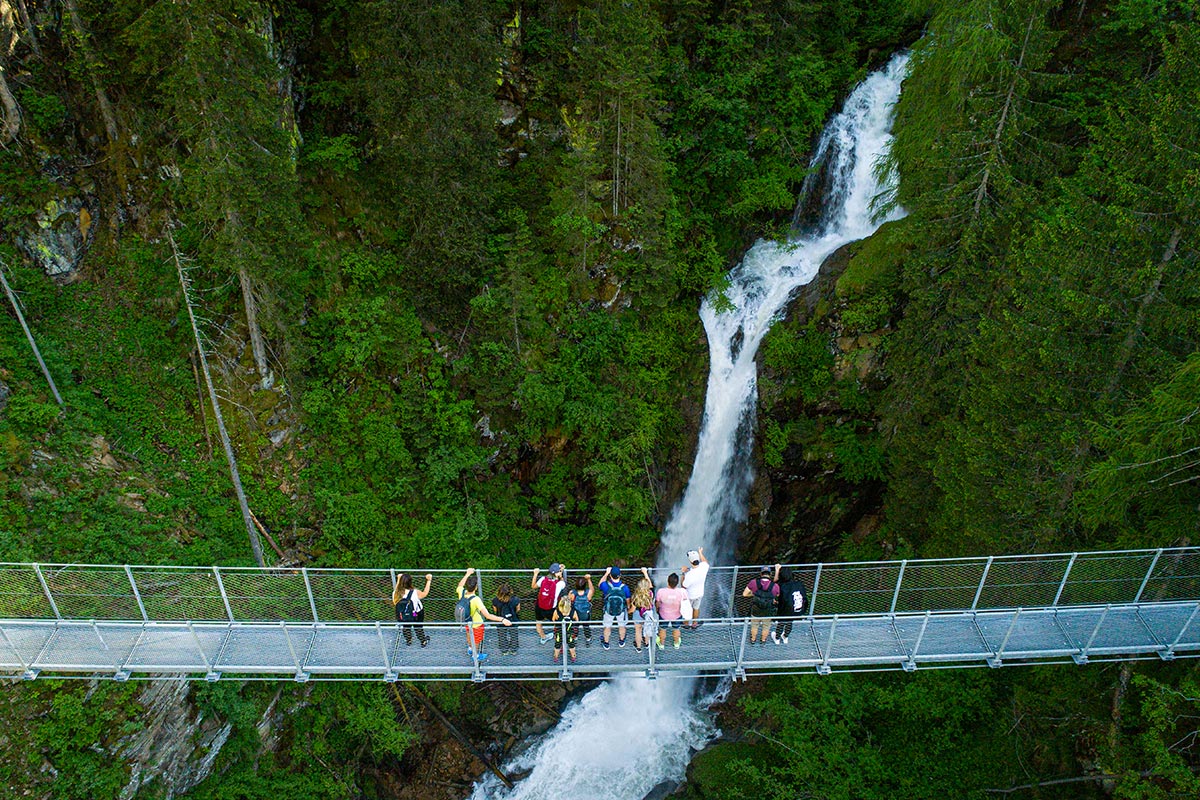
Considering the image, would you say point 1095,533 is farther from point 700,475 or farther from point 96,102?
point 96,102

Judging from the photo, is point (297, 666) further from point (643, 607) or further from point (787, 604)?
point (787, 604)

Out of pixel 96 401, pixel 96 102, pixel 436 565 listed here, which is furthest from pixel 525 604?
pixel 96 102

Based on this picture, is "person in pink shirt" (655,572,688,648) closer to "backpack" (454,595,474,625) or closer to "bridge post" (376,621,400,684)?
"backpack" (454,595,474,625)

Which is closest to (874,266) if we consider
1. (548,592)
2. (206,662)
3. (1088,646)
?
(1088,646)

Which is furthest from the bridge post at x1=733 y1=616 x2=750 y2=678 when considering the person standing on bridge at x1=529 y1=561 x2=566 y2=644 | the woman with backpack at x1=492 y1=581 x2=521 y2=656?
the woman with backpack at x1=492 y1=581 x2=521 y2=656

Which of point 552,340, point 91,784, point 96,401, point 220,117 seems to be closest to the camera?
point 91,784

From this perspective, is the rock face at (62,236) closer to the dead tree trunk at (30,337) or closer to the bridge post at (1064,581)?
the dead tree trunk at (30,337)
